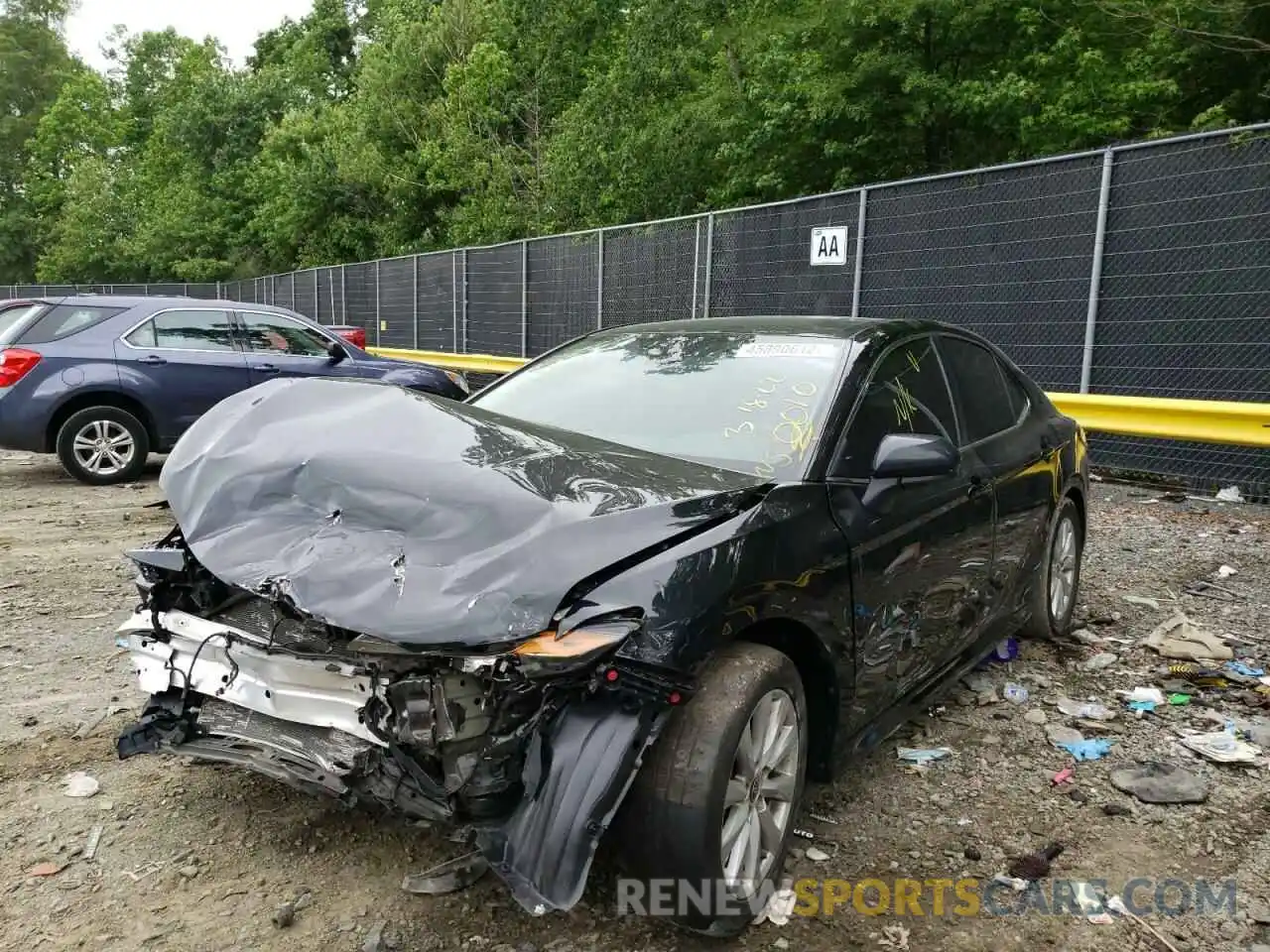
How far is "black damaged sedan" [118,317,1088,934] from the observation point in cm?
223

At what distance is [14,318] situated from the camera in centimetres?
868

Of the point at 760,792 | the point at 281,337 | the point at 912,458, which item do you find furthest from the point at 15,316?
the point at 760,792

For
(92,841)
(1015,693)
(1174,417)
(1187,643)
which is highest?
(1174,417)

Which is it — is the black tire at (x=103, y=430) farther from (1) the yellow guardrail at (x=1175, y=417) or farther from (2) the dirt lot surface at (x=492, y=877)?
(1) the yellow guardrail at (x=1175, y=417)

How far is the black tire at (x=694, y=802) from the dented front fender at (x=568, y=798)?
12cm

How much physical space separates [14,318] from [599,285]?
7258 mm

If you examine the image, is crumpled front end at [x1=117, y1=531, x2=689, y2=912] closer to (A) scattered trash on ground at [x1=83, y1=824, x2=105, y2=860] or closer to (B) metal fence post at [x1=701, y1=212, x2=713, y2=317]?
(A) scattered trash on ground at [x1=83, y1=824, x2=105, y2=860]

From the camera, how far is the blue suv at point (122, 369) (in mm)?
8328

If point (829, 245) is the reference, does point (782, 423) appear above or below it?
below

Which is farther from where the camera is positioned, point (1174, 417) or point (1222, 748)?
point (1174, 417)

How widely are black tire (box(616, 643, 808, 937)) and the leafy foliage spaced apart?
45.3 ft

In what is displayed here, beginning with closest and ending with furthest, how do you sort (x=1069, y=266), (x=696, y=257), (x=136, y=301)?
1. (x=1069, y=266)
2. (x=136, y=301)
3. (x=696, y=257)

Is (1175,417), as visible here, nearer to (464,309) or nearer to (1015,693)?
(1015,693)

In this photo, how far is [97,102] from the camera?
187ft
